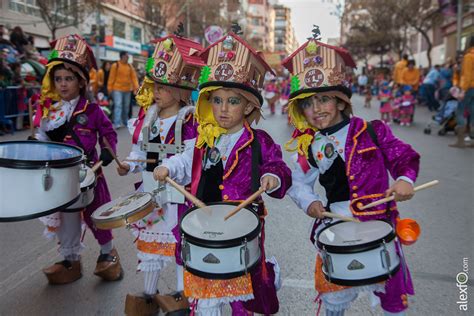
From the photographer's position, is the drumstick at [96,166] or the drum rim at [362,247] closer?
the drum rim at [362,247]

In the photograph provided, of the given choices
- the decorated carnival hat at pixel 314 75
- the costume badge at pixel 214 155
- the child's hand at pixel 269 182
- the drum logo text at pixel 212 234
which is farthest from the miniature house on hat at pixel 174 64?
the drum logo text at pixel 212 234

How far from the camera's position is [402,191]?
235 cm

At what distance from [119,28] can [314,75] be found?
32.8 meters

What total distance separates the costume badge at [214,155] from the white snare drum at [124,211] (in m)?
0.44

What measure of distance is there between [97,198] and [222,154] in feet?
4.86

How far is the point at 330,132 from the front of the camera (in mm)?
2676

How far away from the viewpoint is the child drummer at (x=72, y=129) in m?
3.72

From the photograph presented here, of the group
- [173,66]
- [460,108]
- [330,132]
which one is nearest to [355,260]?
[330,132]

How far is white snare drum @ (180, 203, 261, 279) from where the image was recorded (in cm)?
214

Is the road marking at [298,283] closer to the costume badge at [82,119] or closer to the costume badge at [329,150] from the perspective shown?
the costume badge at [329,150]

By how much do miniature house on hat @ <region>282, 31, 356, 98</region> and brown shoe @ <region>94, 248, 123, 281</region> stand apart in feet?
6.89

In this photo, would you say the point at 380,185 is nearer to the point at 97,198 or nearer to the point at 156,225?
the point at 156,225

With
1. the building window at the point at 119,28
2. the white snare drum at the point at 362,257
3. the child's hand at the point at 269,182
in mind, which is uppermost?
the building window at the point at 119,28

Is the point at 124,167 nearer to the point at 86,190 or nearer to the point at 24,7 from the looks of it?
the point at 86,190
